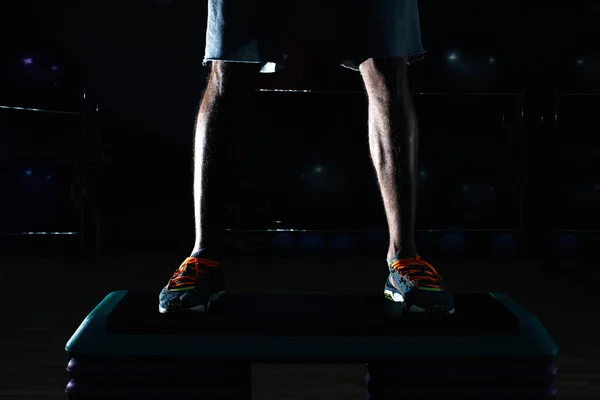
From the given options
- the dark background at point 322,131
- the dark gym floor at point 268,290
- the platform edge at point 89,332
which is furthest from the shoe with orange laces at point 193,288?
the dark background at point 322,131

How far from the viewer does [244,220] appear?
3.96 meters

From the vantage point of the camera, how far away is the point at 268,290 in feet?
9.25

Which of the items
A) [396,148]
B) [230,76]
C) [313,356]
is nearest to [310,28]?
[230,76]

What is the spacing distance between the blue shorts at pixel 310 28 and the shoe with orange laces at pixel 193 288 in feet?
1.42

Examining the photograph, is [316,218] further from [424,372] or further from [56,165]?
[424,372]

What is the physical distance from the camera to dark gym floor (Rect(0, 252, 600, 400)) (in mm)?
1609

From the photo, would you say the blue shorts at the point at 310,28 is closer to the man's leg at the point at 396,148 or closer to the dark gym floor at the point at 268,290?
the man's leg at the point at 396,148

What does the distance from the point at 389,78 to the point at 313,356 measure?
2.14 ft

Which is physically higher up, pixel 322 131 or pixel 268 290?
pixel 322 131

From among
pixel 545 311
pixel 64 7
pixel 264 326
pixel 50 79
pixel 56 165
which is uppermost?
pixel 64 7

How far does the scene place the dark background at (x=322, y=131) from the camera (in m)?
3.97

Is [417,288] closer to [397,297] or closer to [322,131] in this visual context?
[397,297]

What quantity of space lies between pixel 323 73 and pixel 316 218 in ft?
2.73

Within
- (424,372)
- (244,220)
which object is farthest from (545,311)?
(244,220)
